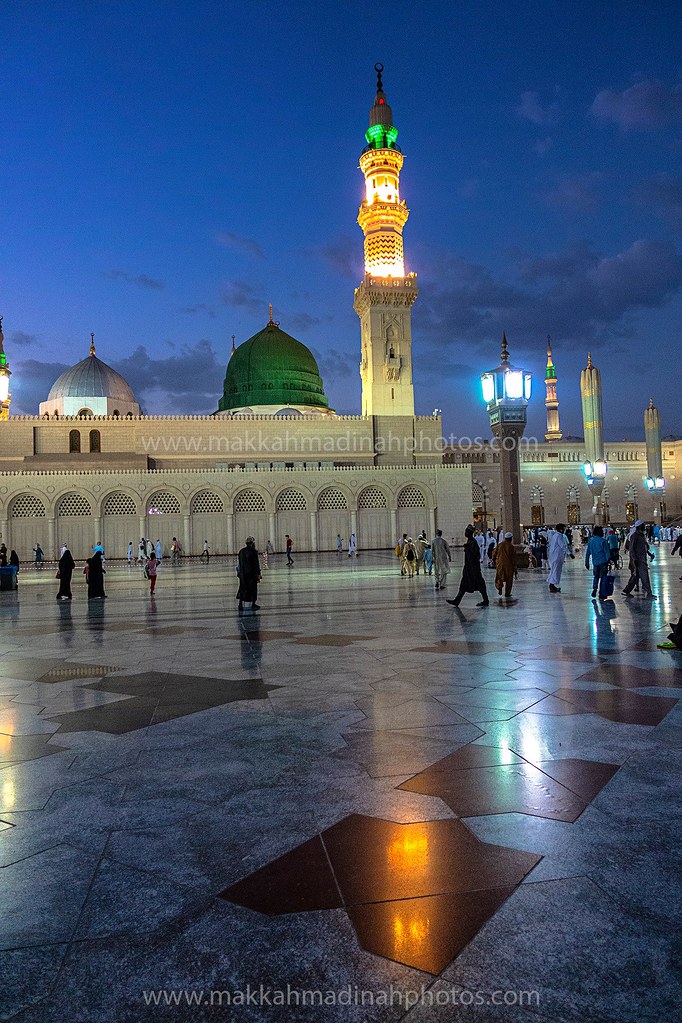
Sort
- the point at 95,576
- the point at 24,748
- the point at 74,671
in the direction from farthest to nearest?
the point at 95,576 < the point at 74,671 < the point at 24,748

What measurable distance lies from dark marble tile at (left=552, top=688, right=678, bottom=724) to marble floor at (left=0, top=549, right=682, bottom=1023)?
0.02m

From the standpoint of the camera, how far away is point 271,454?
3434 cm

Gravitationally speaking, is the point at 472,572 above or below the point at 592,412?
below

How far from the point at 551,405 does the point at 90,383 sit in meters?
39.0

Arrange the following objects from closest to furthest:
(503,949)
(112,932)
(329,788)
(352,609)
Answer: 1. (503,949)
2. (112,932)
3. (329,788)
4. (352,609)

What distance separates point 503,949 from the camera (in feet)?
5.00

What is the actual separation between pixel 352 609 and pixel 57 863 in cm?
687

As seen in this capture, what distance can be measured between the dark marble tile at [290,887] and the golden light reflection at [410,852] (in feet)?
0.64

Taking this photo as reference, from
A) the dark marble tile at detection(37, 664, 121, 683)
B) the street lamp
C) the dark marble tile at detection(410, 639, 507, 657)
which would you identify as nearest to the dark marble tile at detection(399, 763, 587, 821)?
the dark marble tile at detection(410, 639, 507, 657)

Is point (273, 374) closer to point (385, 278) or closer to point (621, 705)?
point (385, 278)

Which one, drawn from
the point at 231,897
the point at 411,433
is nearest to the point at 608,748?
the point at 231,897

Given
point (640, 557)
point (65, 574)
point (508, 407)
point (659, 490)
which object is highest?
point (508, 407)

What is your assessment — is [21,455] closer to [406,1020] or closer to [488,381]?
[488,381]

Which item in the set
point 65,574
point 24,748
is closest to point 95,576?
point 65,574
